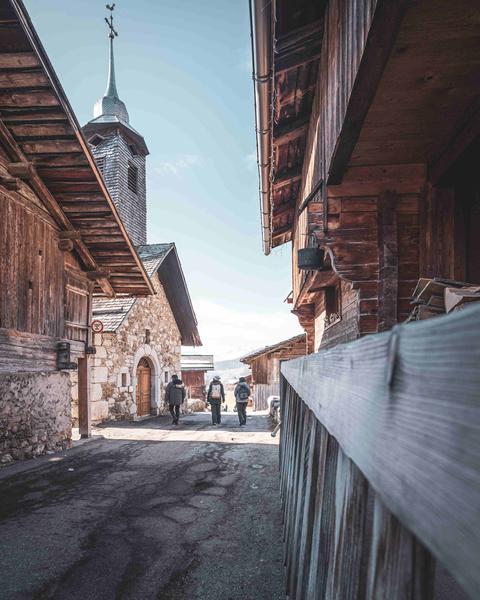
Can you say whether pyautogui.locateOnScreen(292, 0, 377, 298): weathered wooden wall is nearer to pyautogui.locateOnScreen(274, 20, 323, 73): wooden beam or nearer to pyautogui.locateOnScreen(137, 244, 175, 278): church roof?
pyautogui.locateOnScreen(274, 20, 323, 73): wooden beam

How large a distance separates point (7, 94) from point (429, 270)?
6.23 meters

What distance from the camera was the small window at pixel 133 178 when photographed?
749 inches

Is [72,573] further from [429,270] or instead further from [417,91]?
[417,91]

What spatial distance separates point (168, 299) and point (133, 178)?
245 inches

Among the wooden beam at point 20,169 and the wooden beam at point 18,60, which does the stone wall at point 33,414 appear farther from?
the wooden beam at point 18,60

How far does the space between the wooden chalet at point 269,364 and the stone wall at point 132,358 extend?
159 inches

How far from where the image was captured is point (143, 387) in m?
15.7

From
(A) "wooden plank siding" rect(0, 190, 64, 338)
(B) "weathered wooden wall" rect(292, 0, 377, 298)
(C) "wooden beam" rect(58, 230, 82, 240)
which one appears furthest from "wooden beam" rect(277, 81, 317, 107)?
(C) "wooden beam" rect(58, 230, 82, 240)

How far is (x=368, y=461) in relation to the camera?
2.33ft

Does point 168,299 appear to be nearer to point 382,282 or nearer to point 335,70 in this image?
point 382,282

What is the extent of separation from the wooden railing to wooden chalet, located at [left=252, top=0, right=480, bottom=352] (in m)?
2.29

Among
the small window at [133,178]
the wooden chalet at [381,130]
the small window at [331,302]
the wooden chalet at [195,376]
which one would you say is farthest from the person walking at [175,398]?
the wooden chalet at [195,376]

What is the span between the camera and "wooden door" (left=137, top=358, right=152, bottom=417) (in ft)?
50.4

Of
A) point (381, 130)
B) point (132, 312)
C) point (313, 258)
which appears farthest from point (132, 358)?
point (381, 130)
